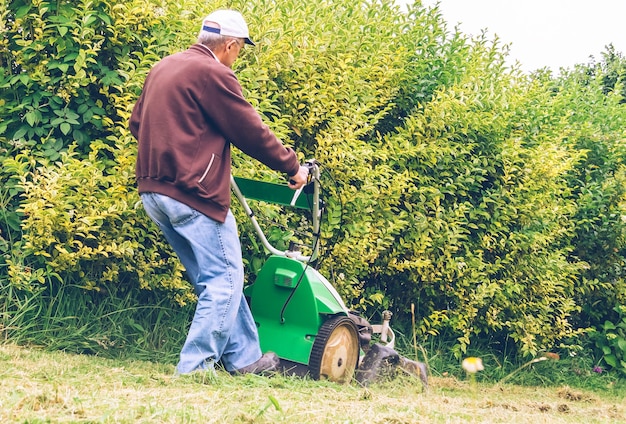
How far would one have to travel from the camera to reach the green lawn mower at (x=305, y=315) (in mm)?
4660

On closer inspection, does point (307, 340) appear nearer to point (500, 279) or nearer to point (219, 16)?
point (219, 16)

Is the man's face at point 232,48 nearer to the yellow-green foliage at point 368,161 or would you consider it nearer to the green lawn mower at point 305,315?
the green lawn mower at point 305,315

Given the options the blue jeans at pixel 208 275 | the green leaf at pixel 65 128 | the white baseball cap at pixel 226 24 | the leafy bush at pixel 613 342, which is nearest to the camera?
the blue jeans at pixel 208 275

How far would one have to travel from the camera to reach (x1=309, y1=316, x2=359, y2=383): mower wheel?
4.59 meters

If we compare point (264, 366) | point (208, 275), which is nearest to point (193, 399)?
point (208, 275)

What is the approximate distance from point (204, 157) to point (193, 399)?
1.33 meters

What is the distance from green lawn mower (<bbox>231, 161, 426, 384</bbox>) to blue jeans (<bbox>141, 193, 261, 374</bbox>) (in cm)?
47

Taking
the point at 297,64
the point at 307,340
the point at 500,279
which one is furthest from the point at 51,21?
the point at 500,279

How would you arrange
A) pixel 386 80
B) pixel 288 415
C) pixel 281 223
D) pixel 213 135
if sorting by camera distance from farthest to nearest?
1. pixel 386 80
2. pixel 281 223
3. pixel 213 135
4. pixel 288 415

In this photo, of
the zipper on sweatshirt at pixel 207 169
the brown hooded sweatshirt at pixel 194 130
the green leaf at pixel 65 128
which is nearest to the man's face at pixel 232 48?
the brown hooded sweatshirt at pixel 194 130

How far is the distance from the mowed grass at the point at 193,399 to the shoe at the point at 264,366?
128 millimetres

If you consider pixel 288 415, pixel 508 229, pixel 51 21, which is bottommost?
pixel 288 415

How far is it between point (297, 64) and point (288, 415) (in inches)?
124

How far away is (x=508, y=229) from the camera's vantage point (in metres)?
7.16
